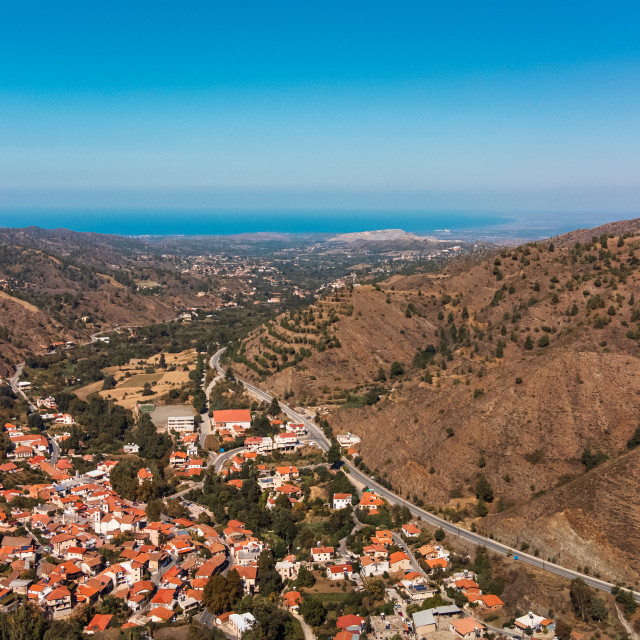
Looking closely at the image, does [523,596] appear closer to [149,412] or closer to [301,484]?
[301,484]

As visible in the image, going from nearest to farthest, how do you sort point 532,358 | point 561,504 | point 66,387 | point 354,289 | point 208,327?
1. point 561,504
2. point 532,358
3. point 66,387
4. point 354,289
5. point 208,327

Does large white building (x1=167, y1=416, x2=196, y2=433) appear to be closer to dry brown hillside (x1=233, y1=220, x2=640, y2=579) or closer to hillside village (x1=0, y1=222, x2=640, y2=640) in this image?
hillside village (x1=0, y1=222, x2=640, y2=640)

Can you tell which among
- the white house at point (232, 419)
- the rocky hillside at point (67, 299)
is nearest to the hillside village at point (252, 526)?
the white house at point (232, 419)

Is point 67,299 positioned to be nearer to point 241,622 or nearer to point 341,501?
point 341,501

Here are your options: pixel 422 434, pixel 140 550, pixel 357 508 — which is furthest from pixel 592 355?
pixel 140 550

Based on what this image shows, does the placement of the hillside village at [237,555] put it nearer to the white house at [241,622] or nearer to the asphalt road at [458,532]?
the white house at [241,622]

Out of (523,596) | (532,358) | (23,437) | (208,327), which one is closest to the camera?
(523,596)

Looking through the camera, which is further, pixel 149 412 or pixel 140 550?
pixel 149 412

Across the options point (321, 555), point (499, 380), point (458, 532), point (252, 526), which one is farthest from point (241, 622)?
point (499, 380)
